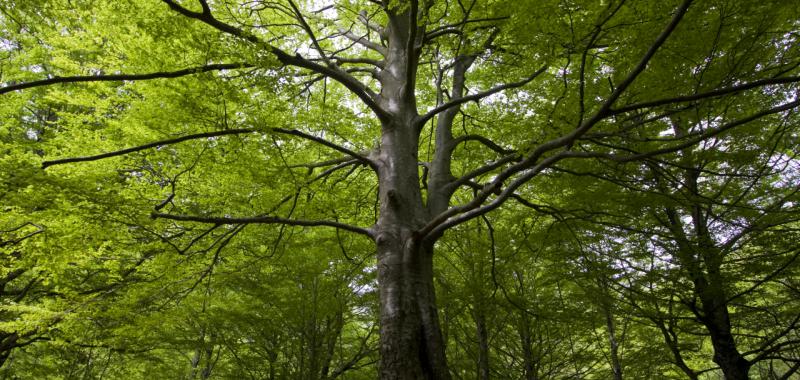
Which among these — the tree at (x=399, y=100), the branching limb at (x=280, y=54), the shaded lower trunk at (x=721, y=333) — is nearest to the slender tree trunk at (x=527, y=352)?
the shaded lower trunk at (x=721, y=333)

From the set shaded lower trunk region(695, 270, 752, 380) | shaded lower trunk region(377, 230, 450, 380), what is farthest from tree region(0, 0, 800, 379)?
shaded lower trunk region(695, 270, 752, 380)

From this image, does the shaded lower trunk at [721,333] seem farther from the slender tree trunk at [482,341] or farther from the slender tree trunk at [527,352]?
the slender tree trunk at [482,341]

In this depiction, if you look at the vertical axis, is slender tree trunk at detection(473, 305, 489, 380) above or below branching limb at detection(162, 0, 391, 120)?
below

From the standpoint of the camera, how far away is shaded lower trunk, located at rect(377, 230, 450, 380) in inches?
A: 108

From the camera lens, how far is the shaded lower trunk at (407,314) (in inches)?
108

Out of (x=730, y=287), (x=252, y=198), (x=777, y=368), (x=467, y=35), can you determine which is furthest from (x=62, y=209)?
(x=777, y=368)

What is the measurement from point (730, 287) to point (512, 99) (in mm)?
3828

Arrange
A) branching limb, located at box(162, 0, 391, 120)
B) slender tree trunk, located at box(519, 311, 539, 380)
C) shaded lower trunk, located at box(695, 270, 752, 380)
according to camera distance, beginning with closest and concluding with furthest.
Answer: branching limb, located at box(162, 0, 391, 120), shaded lower trunk, located at box(695, 270, 752, 380), slender tree trunk, located at box(519, 311, 539, 380)

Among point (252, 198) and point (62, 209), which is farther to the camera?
point (252, 198)

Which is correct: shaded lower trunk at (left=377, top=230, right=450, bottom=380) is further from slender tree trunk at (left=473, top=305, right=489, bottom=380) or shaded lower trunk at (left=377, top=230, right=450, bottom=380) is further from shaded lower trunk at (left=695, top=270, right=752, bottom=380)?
shaded lower trunk at (left=695, top=270, right=752, bottom=380)

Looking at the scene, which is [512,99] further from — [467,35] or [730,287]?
[730,287]

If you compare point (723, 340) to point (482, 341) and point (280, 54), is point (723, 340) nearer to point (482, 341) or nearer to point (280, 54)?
point (482, 341)

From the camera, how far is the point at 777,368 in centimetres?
1948

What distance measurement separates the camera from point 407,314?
115 inches
